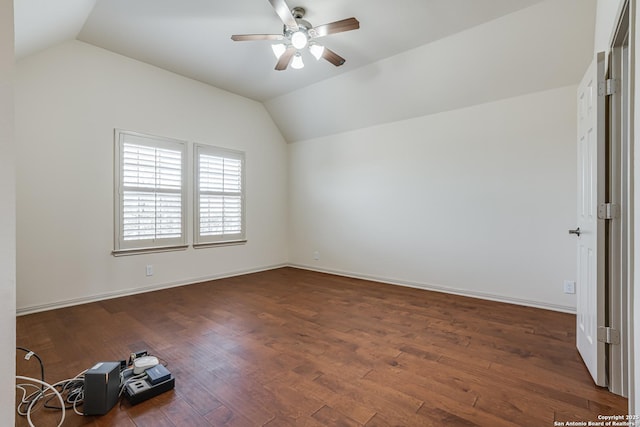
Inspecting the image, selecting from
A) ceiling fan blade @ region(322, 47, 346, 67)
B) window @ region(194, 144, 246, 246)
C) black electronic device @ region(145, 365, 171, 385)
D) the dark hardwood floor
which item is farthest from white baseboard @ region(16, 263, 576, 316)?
ceiling fan blade @ region(322, 47, 346, 67)

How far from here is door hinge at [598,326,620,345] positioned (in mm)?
1693

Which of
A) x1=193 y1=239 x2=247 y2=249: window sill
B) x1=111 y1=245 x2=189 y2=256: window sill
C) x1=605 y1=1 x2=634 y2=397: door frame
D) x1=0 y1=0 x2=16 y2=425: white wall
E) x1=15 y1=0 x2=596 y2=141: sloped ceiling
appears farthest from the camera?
x1=193 y1=239 x2=247 y2=249: window sill

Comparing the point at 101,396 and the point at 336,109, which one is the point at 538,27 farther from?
the point at 101,396

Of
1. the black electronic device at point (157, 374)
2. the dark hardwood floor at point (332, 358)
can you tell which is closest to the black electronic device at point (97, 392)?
the dark hardwood floor at point (332, 358)

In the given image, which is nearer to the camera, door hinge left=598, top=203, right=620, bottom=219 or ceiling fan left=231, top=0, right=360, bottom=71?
door hinge left=598, top=203, right=620, bottom=219

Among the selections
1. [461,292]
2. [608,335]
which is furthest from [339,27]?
[461,292]

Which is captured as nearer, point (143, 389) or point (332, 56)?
point (143, 389)

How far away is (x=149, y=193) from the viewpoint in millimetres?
3920

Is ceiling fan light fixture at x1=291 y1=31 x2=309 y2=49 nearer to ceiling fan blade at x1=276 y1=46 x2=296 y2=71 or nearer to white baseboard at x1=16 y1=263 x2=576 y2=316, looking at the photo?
ceiling fan blade at x1=276 y1=46 x2=296 y2=71

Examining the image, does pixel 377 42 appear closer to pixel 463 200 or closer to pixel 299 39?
pixel 299 39

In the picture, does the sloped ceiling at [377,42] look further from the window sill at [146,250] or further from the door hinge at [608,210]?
the window sill at [146,250]

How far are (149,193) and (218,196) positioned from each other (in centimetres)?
106

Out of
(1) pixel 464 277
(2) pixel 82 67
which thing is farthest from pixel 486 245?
(2) pixel 82 67

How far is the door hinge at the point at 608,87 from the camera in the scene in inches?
66.2
